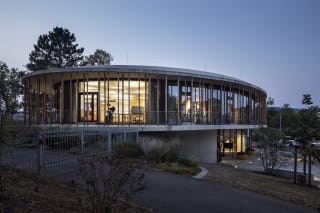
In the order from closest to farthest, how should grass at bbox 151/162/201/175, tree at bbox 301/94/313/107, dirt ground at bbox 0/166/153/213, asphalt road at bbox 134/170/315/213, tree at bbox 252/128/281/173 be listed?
dirt ground at bbox 0/166/153/213 < asphalt road at bbox 134/170/315/213 < grass at bbox 151/162/201/175 < tree at bbox 301/94/313/107 < tree at bbox 252/128/281/173

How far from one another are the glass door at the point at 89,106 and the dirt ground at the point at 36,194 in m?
13.4

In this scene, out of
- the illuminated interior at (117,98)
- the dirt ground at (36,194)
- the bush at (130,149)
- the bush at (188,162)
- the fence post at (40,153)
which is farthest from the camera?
the illuminated interior at (117,98)

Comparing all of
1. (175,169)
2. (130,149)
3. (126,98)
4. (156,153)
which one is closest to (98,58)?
(126,98)

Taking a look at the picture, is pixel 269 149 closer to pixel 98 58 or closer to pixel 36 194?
pixel 36 194

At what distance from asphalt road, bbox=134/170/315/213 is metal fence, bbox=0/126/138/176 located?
7.28ft

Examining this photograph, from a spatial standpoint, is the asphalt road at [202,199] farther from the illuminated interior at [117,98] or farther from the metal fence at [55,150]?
the illuminated interior at [117,98]

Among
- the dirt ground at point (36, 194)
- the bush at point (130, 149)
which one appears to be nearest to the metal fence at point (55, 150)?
the bush at point (130, 149)

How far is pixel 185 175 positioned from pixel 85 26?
43955 mm

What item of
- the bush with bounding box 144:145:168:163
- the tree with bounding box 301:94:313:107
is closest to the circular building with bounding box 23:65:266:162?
the bush with bounding box 144:145:168:163

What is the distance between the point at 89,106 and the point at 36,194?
15.9 meters

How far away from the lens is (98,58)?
158ft

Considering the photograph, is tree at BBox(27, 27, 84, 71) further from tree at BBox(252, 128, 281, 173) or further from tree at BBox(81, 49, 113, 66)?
tree at BBox(252, 128, 281, 173)

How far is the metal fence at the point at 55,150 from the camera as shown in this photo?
7801 mm

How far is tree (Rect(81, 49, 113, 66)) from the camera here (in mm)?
47562
